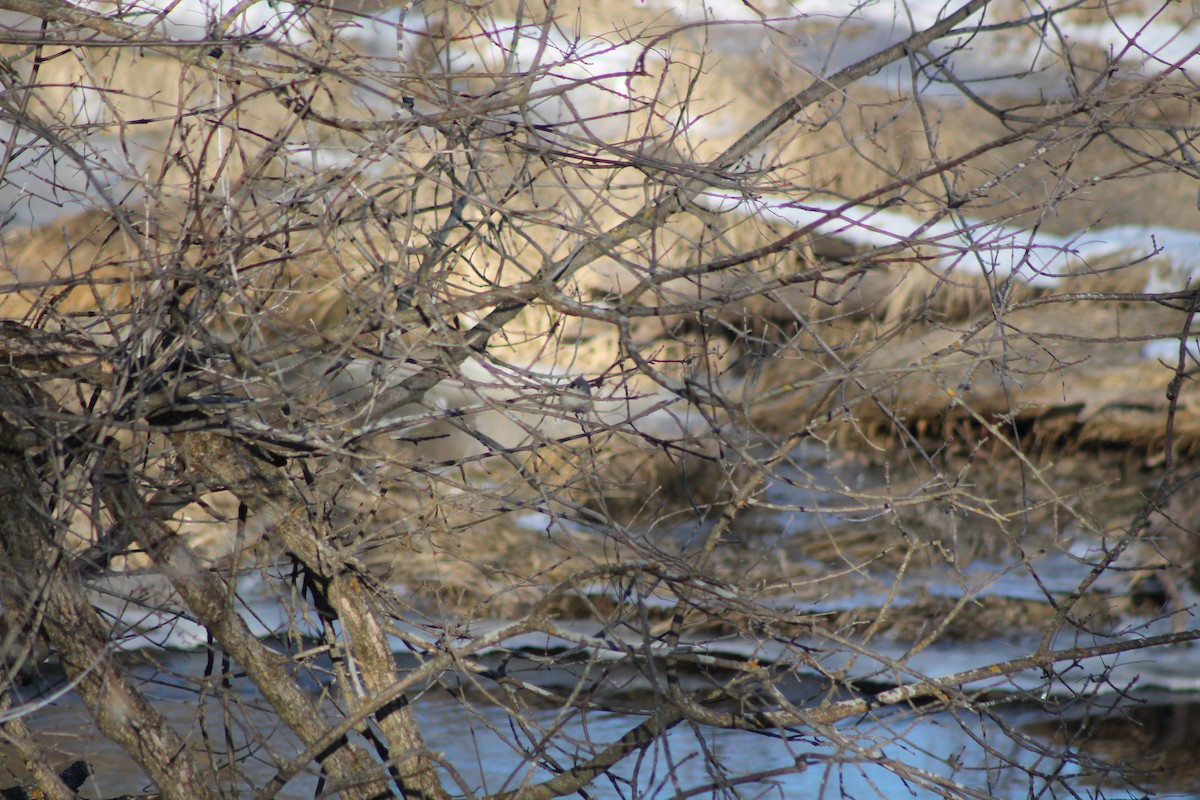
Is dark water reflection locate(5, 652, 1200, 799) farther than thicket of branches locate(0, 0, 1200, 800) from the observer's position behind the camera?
Yes

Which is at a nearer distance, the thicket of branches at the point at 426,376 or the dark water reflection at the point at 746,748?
the thicket of branches at the point at 426,376

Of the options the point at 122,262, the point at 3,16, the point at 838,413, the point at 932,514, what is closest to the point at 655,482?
the point at 932,514

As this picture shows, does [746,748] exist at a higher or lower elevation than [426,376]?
lower

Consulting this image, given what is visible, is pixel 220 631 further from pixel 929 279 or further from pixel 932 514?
pixel 929 279

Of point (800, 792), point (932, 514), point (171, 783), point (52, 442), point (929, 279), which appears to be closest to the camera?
point (52, 442)

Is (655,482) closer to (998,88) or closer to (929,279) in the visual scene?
(929,279)

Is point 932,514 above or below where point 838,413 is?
above

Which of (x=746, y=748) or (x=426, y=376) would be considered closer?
(x=426, y=376)

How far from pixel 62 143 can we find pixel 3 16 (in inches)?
174

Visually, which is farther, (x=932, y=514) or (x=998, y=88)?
(x=998, y=88)

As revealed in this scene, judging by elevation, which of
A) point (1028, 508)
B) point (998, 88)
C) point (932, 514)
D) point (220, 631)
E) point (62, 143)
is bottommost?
point (220, 631)

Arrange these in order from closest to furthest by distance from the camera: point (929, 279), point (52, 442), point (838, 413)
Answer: point (52, 442)
point (838, 413)
point (929, 279)

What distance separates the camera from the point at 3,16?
570cm

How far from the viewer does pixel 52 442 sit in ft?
7.51
